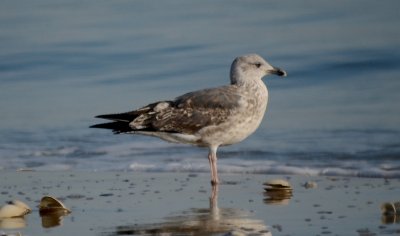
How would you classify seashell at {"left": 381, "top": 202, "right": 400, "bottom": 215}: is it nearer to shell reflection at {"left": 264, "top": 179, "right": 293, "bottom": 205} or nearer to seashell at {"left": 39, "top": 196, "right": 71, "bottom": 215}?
shell reflection at {"left": 264, "top": 179, "right": 293, "bottom": 205}

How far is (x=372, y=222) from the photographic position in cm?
662

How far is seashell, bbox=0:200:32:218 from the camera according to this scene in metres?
7.02

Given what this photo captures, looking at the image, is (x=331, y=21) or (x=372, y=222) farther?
(x=331, y=21)

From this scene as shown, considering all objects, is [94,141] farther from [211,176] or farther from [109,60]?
[109,60]

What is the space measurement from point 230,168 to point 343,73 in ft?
15.3

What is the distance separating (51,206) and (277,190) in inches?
65.2

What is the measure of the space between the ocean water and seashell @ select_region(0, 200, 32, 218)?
2.26m

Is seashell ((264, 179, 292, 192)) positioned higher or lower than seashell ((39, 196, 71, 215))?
higher

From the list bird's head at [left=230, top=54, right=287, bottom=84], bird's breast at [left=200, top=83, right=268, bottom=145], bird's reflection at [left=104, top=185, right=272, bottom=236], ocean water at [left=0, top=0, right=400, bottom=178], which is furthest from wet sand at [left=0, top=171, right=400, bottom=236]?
bird's head at [left=230, top=54, right=287, bottom=84]

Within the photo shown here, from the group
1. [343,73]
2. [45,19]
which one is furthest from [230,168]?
[45,19]

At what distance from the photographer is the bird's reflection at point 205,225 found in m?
6.50

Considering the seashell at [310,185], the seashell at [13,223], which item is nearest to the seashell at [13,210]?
the seashell at [13,223]

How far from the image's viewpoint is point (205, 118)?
29.6 ft

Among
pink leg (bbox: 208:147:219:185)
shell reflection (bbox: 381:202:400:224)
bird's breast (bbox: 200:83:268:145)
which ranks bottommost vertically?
shell reflection (bbox: 381:202:400:224)
